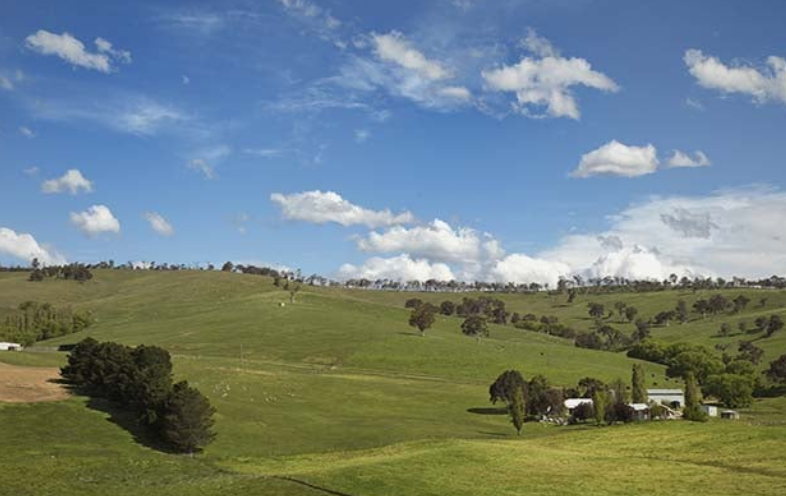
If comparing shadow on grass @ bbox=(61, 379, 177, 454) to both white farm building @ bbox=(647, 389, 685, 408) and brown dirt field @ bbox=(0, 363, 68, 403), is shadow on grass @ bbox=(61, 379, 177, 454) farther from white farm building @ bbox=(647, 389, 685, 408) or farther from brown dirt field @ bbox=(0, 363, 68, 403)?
white farm building @ bbox=(647, 389, 685, 408)

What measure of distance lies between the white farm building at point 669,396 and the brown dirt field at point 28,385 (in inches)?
4779

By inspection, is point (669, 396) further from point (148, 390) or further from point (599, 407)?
point (148, 390)

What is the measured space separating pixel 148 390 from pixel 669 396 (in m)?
123

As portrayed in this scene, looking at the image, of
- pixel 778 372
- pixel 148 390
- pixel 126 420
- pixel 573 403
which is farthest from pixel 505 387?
pixel 778 372

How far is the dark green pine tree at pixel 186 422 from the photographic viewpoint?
79.9 metres

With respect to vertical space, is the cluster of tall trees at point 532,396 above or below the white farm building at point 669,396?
above

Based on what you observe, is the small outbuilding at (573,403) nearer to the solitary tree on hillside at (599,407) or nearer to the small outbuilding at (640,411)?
the small outbuilding at (640,411)

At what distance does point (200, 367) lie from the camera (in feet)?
455

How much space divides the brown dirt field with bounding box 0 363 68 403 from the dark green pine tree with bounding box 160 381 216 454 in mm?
18649

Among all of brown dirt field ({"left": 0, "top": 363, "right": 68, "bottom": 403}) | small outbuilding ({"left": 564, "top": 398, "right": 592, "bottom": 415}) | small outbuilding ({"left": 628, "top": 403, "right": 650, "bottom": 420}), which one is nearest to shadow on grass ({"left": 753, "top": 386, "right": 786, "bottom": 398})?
small outbuilding ({"left": 564, "top": 398, "right": 592, "bottom": 415})

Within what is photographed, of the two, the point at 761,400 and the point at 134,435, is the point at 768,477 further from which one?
the point at 761,400

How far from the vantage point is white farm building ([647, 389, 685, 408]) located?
165m

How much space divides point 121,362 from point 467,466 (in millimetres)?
52689

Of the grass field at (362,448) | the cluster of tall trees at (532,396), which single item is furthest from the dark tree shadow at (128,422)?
the cluster of tall trees at (532,396)
